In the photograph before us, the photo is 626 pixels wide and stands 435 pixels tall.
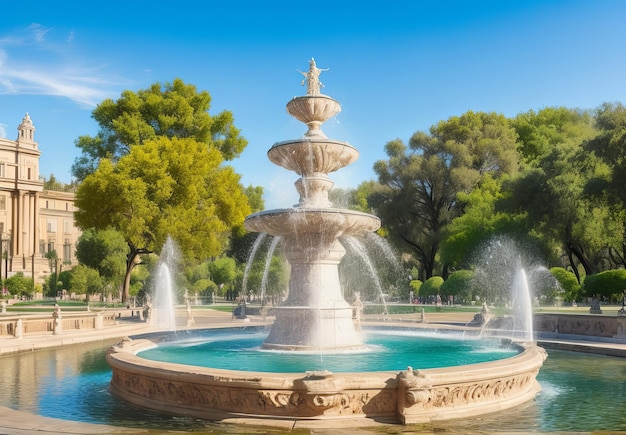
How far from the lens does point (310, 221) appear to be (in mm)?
12609

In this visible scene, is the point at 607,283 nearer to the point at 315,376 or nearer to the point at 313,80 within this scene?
the point at 313,80

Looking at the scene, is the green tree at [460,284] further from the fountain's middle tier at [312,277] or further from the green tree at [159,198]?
the fountain's middle tier at [312,277]

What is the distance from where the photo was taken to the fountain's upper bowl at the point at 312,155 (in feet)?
43.9

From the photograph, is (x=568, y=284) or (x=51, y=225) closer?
(x=568, y=284)

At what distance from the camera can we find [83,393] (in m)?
10.1

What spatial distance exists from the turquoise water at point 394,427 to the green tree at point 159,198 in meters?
20.8

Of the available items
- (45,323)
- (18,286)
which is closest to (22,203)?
(18,286)

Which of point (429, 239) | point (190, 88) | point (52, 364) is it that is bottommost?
point (52, 364)

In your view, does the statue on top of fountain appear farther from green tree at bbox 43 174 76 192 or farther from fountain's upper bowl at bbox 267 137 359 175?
green tree at bbox 43 174 76 192

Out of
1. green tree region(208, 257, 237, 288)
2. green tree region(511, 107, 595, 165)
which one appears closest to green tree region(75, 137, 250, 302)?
green tree region(208, 257, 237, 288)

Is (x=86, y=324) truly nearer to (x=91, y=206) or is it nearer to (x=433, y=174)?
(x=91, y=206)

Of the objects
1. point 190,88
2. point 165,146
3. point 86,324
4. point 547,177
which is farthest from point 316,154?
point 190,88

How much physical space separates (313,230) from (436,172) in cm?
4059

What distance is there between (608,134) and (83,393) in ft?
90.7
